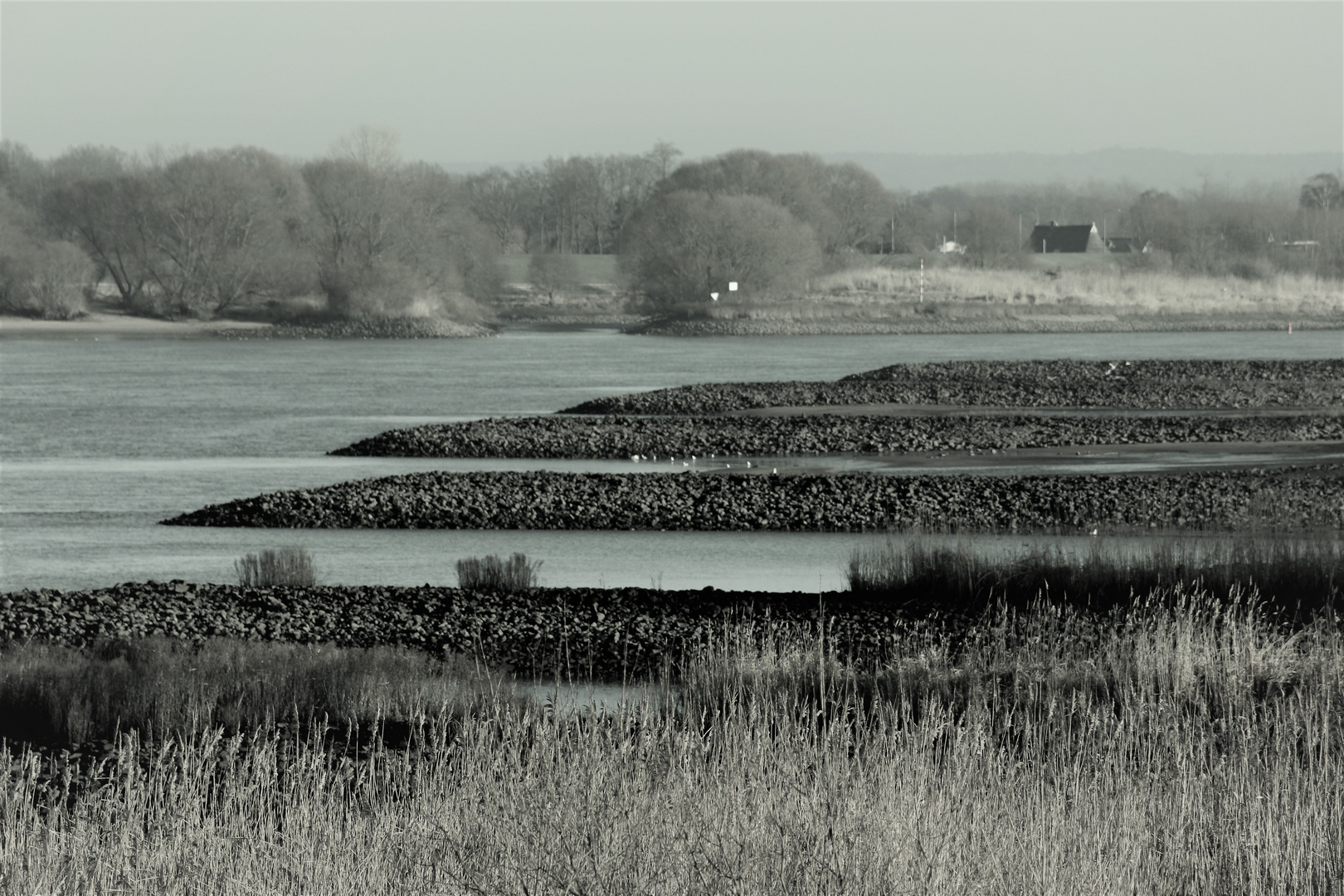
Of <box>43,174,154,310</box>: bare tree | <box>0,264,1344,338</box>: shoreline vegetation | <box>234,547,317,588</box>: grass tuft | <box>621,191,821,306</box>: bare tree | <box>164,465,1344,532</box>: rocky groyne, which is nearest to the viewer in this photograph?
<box>234,547,317,588</box>: grass tuft

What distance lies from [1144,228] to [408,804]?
176m

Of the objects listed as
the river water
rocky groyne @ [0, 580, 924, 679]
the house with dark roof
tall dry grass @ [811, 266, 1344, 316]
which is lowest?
the river water

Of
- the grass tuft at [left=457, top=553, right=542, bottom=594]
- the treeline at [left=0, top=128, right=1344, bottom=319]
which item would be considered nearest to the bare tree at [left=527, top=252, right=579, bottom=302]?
the treeline at [left=0, top=128, right=1344, bottom=319]

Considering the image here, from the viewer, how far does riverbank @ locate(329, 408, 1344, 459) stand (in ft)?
119

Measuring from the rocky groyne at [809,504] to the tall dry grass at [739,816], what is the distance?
546 inches

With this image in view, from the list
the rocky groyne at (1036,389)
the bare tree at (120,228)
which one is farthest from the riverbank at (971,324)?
the rocky groyne at (1036,389)

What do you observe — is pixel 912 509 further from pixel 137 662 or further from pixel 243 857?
pixel 243 857

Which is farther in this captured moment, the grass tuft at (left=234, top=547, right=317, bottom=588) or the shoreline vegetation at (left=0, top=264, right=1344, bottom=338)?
the shoreline vegetation at (left=0, top=264, right=1344, bottom=338)

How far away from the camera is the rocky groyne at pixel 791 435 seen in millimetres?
36375

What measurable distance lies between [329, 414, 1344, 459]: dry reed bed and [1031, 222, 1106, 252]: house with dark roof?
15104 centimetres

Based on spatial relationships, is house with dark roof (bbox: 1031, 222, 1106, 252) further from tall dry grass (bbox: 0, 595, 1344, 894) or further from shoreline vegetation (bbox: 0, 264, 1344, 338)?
tall dry grass (bbox: 0, 595, 1344, 894)

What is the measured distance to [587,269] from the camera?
159 meters

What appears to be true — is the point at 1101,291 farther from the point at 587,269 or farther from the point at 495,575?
the point at 495,575

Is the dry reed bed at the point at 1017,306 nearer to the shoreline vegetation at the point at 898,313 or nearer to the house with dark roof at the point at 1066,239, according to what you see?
the shoreline vegetation at the point at 898,313
